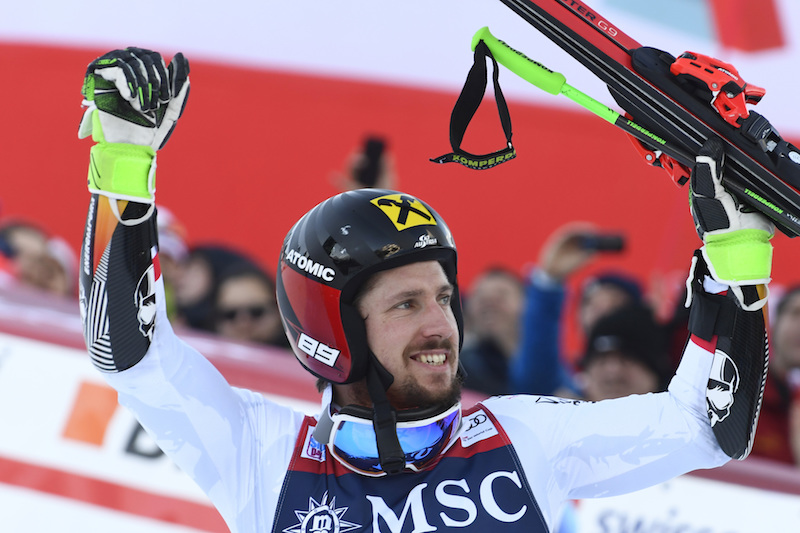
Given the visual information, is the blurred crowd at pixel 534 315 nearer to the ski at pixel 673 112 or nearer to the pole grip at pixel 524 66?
the ski at pixel 673 112

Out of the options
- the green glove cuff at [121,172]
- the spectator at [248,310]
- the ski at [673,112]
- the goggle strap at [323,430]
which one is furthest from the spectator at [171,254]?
the ski at [673,112]

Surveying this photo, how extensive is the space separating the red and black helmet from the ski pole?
1.68 ft

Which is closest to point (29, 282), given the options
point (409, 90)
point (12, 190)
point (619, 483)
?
point (12, 190)

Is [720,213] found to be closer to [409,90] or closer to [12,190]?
[409,90]

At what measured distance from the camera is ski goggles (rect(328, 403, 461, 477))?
2.58 metres

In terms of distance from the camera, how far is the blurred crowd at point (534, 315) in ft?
15.6

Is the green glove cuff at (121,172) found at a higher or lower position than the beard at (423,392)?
higher

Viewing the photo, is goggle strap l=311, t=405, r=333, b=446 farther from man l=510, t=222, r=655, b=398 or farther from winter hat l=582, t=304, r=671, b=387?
man l=510, t=222, r=655, b=398

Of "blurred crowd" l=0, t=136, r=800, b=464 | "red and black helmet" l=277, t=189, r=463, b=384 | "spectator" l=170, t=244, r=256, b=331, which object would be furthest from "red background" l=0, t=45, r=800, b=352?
"red and black helmet" l=277, t=189, r=463, b=384

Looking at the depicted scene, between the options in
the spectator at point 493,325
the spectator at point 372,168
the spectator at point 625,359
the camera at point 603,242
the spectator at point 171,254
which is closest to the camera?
the spectator at point 625,359

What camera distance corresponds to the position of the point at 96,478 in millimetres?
4156

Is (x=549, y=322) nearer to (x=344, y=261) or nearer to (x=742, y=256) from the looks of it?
(x=344, y=261)

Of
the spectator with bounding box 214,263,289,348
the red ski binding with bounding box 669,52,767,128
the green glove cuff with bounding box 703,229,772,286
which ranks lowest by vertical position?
the spectator with bounding box 214,263,289,348

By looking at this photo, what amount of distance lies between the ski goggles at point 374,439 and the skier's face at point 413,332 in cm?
7
